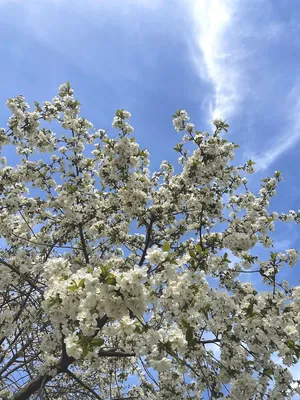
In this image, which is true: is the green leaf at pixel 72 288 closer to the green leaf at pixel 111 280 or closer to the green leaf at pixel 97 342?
the green leaf at pixel 111 280

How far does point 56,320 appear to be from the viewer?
3650mm

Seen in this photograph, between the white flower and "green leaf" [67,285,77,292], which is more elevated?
the white flower

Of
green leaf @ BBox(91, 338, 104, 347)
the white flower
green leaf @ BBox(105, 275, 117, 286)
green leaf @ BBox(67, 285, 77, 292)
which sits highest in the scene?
the white flower

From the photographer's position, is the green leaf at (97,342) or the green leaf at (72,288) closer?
the green leaf at (97,342)

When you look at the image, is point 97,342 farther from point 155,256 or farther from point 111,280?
point 155,256

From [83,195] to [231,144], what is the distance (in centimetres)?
332

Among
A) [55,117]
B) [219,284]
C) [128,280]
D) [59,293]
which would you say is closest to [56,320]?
[59,293]

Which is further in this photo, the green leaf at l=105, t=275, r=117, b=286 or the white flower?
the white flower

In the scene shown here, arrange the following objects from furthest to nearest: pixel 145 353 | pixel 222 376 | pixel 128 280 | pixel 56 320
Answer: pixel 222 376 < pixel 145 353 < pixel 56 320 < pixel 128 280

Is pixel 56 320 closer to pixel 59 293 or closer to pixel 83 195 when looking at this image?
pixel 59 293

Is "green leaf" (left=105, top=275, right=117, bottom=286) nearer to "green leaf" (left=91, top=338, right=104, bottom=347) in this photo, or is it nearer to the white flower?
"green leaf" (left=91, top=338, right=104, bottom=347)

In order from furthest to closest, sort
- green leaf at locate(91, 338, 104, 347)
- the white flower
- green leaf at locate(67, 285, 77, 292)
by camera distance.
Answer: the white flower < green leaf at locate(67, 285, 77, 292) < green leaf at locate(91, 338, 104, 347)

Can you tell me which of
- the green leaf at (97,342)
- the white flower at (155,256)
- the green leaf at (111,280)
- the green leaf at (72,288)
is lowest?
the green leaf at (97,342)

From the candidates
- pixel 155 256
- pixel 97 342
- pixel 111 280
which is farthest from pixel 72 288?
pixel 155 256
